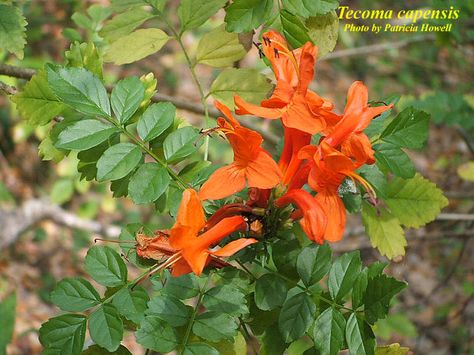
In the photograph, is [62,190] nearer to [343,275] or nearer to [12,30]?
[12,30]

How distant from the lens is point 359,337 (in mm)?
1329

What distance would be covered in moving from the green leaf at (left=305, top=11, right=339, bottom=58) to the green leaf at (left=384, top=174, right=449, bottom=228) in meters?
0.47

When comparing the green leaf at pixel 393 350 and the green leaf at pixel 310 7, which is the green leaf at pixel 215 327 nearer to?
the green leaf at pixel 393 350

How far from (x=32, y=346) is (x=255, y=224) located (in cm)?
323

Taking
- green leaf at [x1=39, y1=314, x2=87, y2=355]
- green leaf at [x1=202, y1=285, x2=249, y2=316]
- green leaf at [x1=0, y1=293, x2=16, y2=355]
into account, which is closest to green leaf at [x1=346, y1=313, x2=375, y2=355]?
green leaf at [x1=202, y1=285, x2=249, y2=316]

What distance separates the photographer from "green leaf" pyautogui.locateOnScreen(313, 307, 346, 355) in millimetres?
1296

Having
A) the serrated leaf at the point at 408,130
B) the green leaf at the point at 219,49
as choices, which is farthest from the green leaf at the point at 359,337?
the green leaf at the point at 219,49

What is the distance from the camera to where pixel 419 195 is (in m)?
1.78

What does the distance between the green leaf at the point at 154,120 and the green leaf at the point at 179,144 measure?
35 millimetres

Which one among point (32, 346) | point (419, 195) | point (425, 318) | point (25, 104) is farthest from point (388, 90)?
point (25, 104)

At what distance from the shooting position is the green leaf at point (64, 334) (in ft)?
4.32

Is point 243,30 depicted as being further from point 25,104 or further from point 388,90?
point 388,90

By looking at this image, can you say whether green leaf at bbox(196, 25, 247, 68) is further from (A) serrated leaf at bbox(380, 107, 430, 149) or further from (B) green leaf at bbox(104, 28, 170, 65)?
(A) serrated leaf at bbox(380, 107, 430, 149)

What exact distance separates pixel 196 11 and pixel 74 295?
2.85 feet
